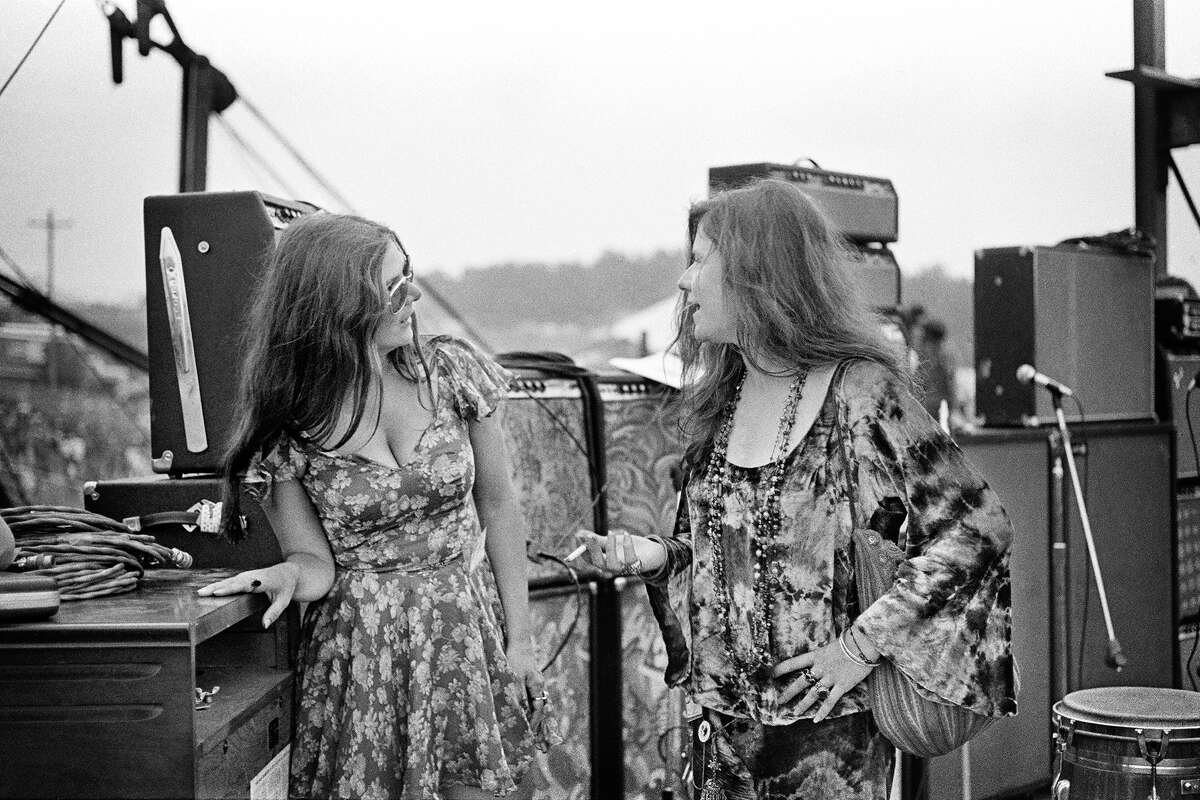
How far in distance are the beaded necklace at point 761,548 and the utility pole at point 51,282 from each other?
364 cm

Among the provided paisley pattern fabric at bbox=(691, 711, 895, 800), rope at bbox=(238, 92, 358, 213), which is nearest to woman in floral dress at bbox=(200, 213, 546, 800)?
paisley pattern fabric at bbox=(691, 711, 895, 800)

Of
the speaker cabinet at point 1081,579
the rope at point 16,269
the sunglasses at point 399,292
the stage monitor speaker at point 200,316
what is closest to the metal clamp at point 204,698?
the stage monitor speaker at point 200,316

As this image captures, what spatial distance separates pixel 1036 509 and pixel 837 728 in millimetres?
2261

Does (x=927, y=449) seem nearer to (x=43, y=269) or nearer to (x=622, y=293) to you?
(x=43, y=269)

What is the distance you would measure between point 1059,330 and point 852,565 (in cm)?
259

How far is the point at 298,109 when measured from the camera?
525 cm

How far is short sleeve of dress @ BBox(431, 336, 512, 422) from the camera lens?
7.15ft

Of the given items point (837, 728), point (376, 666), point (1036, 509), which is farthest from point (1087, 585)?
point (376, 666)

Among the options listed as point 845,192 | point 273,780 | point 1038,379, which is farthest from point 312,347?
point 1038,379

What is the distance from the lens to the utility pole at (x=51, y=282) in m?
4.78

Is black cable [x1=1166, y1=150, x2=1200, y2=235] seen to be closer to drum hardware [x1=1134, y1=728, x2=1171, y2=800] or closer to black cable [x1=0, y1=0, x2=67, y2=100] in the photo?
drum hardware [x1=1134, y1=728, x2=1171, y2=800]

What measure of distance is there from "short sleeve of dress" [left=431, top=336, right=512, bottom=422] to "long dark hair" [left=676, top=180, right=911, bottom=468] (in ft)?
1.39

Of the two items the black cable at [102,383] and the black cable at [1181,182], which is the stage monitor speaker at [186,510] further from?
the black cable at [1181,182]

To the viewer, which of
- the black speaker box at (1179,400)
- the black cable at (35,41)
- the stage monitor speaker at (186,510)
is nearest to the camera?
the stage monitor speaker at (186,510)
